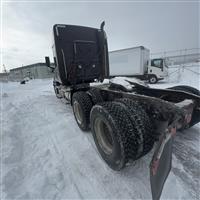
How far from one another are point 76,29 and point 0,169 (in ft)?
13.5

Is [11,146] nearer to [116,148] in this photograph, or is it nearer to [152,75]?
[116,148]

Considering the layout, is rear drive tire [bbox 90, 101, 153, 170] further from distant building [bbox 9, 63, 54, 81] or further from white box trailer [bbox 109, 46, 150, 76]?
distant building [bbox 9, 63, 54, 81]

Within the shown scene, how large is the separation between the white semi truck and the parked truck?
381 inches

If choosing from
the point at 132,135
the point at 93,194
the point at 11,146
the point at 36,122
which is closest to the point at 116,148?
the point at 132,135

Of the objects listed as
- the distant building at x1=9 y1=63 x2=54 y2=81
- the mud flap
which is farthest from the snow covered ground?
the distant building at x1=9 y1=63 x2=54 y2=81

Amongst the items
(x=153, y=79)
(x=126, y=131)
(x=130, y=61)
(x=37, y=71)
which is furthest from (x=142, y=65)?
(x=37, y=71)

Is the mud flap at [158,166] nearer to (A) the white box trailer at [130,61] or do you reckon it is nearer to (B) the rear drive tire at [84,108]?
(B) the rear drive tire at [84,108]

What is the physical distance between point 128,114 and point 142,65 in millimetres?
12385

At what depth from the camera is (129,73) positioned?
1426cm

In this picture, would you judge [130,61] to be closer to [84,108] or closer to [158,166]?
[84,108]

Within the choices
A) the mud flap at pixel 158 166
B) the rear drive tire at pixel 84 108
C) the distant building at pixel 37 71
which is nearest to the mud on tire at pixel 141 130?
the mud flap at pixel 158 166

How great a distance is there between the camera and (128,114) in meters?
1.74

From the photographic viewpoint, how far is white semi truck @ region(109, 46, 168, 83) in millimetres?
12688

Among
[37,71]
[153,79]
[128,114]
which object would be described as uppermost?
[37,71]
